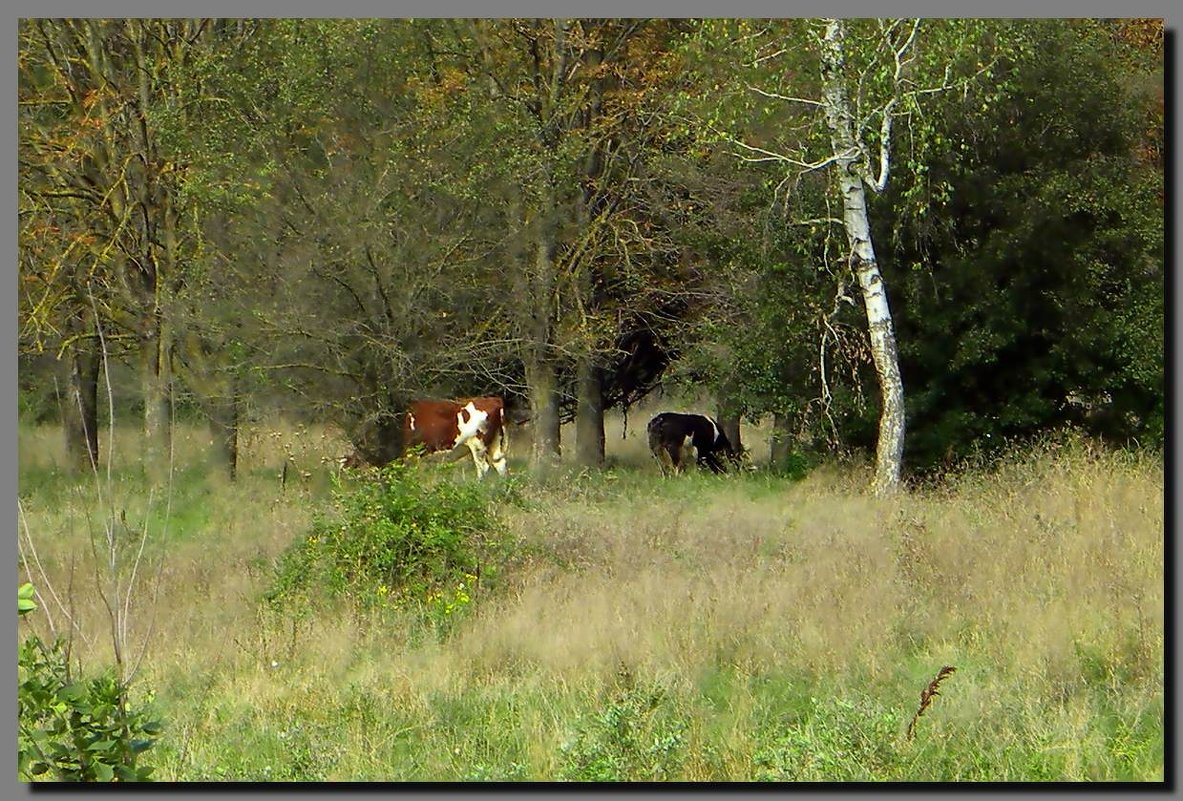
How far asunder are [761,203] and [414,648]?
1129cm

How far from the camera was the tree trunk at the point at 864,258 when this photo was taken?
15539mm

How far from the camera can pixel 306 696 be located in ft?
24.7

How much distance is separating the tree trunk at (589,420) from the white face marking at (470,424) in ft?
5.18

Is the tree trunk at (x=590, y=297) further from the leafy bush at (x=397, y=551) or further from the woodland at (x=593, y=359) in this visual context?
the leafy bush at (x=397, y=551)

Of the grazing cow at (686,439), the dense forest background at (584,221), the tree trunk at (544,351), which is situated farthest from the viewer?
the grazing cow at (686,439)

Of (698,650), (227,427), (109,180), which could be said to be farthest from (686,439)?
(698,650)

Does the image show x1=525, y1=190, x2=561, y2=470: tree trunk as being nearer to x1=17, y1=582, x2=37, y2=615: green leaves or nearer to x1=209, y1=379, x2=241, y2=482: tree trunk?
x1=209, y1=379, x2=241, y2=482: tree trunk

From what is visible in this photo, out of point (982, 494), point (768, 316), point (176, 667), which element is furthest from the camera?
point (768, 316)

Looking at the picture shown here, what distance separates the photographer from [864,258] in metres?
16.0

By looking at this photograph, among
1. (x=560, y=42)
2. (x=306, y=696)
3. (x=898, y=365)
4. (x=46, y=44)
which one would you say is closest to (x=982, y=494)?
(x=898, y=365)

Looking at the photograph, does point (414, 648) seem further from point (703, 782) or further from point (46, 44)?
point (46, 44)

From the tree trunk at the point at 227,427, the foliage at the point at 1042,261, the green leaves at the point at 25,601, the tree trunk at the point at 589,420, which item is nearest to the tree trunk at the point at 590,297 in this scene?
the tree trunk at the point at 589,420

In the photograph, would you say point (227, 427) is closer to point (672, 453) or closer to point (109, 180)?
point (109, 180)

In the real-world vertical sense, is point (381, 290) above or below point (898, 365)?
above
